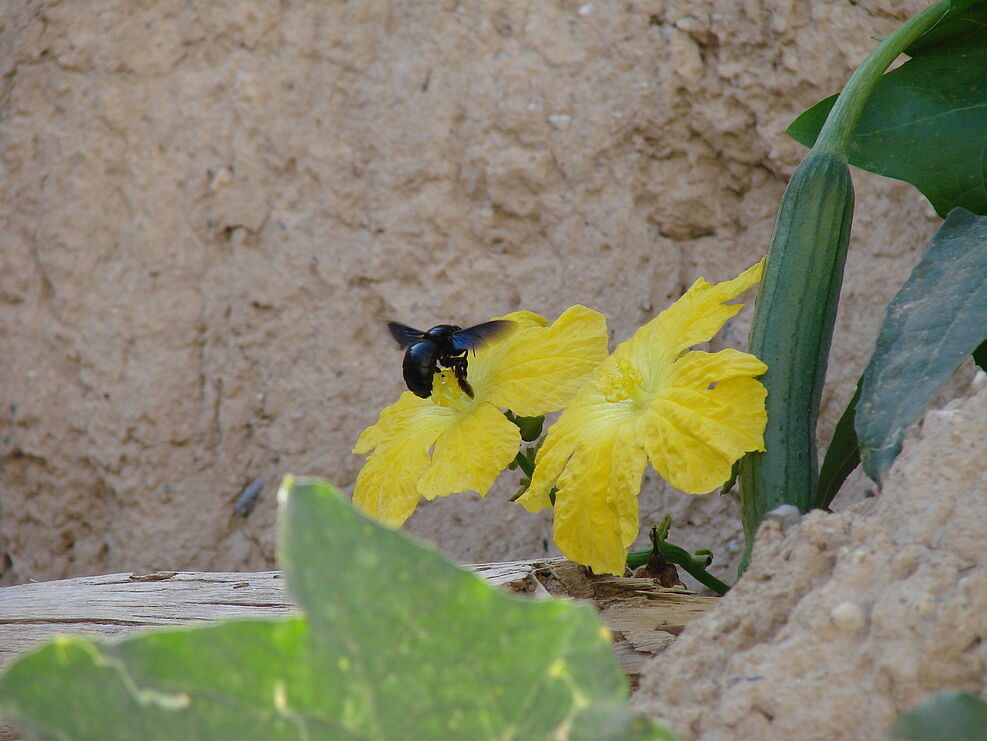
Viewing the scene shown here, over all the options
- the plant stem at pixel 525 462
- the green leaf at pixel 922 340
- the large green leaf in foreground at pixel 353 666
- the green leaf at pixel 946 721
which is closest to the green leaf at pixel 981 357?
the green leaf at pixel 922 340

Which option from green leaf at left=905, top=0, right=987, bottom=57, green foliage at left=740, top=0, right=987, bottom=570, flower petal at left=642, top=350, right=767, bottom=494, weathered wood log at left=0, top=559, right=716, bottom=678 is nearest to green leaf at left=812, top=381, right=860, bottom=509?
green foliage at left=740, top=0, right=987, bottom=570

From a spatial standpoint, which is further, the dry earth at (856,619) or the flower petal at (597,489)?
the flower petal at (597,489)

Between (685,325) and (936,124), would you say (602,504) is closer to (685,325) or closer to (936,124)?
(685,325)

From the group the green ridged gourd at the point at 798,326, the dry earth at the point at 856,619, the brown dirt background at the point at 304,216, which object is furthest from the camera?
the brown dirt background at the point at 304,216

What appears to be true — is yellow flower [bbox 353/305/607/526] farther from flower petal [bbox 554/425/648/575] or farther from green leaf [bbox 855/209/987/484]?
green leaf [bbox 855/209/987/484]

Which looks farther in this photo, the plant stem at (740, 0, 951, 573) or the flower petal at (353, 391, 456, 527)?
the flower petal at (353, 391, 456, 527)

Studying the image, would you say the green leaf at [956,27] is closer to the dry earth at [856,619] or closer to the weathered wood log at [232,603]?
the dry earth at [856,619]
